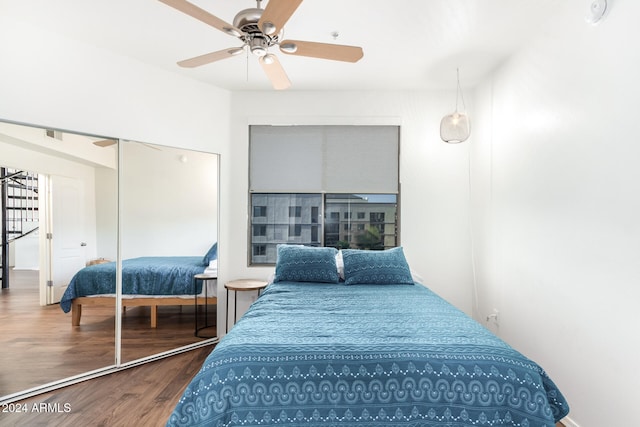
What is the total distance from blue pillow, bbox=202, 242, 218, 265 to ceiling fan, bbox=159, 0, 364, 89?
1863 mm

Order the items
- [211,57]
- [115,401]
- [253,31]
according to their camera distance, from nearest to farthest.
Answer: [253,31], [211,57], [115,401]

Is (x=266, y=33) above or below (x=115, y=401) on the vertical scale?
above

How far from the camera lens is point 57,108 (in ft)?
8.32

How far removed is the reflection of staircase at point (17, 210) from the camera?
245 cm

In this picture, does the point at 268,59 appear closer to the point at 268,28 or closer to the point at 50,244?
the point at 268,28

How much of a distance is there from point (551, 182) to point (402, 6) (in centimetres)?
156

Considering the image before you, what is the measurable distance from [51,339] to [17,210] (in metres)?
1.02

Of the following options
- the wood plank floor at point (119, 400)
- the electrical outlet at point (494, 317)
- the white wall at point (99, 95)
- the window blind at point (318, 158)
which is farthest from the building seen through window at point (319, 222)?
the wood plank floor at point (119, 400)

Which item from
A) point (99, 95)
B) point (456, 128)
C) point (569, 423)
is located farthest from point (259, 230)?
point (569, 423)

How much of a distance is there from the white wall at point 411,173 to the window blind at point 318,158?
0.33ft

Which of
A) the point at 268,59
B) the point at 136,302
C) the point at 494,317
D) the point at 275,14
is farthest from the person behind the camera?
the point at 494,317

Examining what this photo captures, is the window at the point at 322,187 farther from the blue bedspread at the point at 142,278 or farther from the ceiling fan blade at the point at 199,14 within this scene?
the ceiling fan blade at the point at 199,14

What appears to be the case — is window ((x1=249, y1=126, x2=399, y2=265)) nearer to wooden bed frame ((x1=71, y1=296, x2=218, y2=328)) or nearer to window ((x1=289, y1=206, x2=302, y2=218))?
window ((x1=289, y1=206, x2=302, y2=218))

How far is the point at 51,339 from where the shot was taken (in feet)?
8.60
